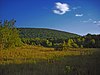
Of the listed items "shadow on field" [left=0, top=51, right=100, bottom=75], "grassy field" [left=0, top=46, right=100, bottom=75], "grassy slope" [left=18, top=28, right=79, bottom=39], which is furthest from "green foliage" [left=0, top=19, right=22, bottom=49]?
"grassy slope" [left=18, top=28, right=79, bottom=39]

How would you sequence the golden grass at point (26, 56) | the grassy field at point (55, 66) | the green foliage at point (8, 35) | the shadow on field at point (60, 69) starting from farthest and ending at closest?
the green foliage at point (8, 35)
the golden grass at point (26, 56)
the grassy field at point (55, 66)
the shadow on field at point (60, 69)

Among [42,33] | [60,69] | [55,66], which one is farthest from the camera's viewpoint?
[42,33]

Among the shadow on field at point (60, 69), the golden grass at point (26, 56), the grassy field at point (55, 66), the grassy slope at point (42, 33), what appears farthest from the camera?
the grassy slope at point (42, 33)

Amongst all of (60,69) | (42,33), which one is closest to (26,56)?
(60,69)

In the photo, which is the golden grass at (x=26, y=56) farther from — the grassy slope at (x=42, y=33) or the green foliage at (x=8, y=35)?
the grassy slope at (x=42, y=33)

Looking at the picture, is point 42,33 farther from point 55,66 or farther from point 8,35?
point 55,66

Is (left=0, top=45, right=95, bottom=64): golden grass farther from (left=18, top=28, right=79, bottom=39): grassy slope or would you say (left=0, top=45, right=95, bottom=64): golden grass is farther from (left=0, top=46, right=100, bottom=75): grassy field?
(left=18, top=28, right=79, bottom=39): grassy slope

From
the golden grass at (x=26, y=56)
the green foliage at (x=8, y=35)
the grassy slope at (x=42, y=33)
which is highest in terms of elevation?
the grassy slope at (x=42, y=33)

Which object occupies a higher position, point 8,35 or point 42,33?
point 42,33

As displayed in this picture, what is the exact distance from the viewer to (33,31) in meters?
169

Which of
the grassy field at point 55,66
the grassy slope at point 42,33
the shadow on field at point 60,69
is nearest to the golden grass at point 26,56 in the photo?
the grassy field at point 55,66

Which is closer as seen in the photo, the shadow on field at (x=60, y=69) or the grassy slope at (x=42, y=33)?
the shadow on field at (x=60, y=69)

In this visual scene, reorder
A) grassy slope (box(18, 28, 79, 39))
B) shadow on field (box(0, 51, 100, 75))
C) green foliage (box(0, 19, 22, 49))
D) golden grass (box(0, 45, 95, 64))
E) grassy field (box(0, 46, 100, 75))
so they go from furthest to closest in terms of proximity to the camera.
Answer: grassy slope (box(18, 28, 79, 39)) < green foliage (box(0, 19, 22, 49)) < golden grass (box(0, 45, 95, 64)) < grassy field (box(0, 46, 100, 75)) < shadow on field (box(0, 51, 100, 75))

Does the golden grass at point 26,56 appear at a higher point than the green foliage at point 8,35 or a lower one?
lower
